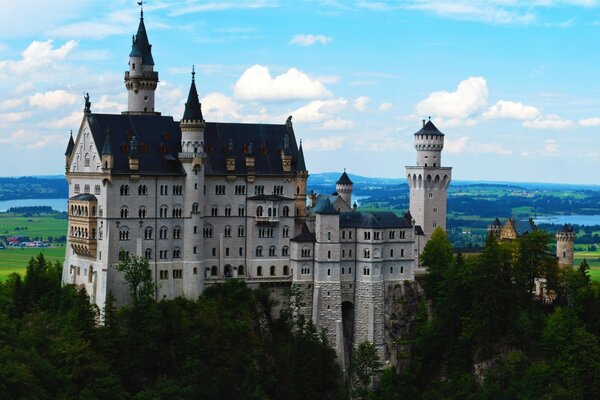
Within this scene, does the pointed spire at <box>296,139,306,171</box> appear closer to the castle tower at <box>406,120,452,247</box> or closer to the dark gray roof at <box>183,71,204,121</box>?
the dark gray roof at <box>183,71,204,121</box>

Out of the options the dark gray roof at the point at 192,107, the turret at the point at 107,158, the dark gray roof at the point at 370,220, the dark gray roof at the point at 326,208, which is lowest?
the dark gray roof at the point at 370,220

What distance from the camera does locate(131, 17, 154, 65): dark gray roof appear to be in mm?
122438

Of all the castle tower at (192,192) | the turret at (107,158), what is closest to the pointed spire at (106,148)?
the turret at (107,158)

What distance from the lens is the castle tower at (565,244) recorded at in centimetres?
12962

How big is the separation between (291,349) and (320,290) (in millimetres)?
7514

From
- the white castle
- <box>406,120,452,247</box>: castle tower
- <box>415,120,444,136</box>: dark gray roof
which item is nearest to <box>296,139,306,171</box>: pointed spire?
the white castle

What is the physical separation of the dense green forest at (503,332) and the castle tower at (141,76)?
36.8 metres

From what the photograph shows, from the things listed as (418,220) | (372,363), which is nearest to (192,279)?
(372,363)

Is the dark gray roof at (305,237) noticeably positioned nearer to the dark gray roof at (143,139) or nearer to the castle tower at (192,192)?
the castle tower at (192,192)

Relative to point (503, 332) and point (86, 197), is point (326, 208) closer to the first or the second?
point (503, 332)

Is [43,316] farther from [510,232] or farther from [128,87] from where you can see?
[510,232]

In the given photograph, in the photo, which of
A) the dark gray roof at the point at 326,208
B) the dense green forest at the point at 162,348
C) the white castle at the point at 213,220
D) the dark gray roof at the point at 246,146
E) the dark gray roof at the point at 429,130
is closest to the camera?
the dense green forest at the point at 162,348

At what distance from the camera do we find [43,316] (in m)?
110

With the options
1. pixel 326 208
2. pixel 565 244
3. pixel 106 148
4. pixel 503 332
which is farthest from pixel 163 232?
pixel 565 244
